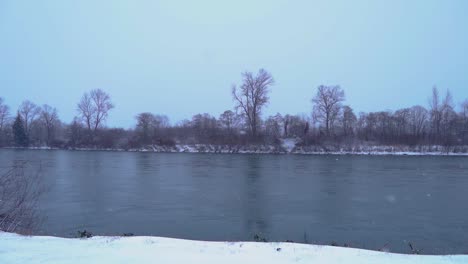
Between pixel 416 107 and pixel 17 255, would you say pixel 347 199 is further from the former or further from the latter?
pixel 416 107

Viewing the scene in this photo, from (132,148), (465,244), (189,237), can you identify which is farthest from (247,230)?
(132,148)

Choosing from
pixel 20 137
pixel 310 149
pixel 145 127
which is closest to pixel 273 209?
pixel 310 149

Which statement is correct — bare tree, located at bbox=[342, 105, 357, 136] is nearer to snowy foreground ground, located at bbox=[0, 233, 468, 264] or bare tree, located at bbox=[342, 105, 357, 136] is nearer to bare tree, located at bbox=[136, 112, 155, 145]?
bare tree, located at bbox=[136, 112, 155, 145]

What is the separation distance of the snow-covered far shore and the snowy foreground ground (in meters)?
42.9

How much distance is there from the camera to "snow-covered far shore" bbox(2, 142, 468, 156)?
4609 cm

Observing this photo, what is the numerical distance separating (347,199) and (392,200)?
5.42 ft

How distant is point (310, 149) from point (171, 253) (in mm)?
45775

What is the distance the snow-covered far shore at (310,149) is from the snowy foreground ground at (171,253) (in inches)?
1689

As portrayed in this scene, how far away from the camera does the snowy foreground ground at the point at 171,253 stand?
216 inches

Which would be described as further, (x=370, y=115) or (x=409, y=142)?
(x=370, y=115)

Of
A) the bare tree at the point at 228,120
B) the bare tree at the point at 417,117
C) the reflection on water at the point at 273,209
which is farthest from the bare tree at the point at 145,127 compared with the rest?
the bare tree at the point at 417,117

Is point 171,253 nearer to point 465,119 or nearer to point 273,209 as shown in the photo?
point 273,209

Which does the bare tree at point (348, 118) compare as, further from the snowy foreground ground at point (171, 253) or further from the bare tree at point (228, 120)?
the snowy foreground ground at point (171, 253)

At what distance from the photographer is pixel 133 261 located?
5406mm
